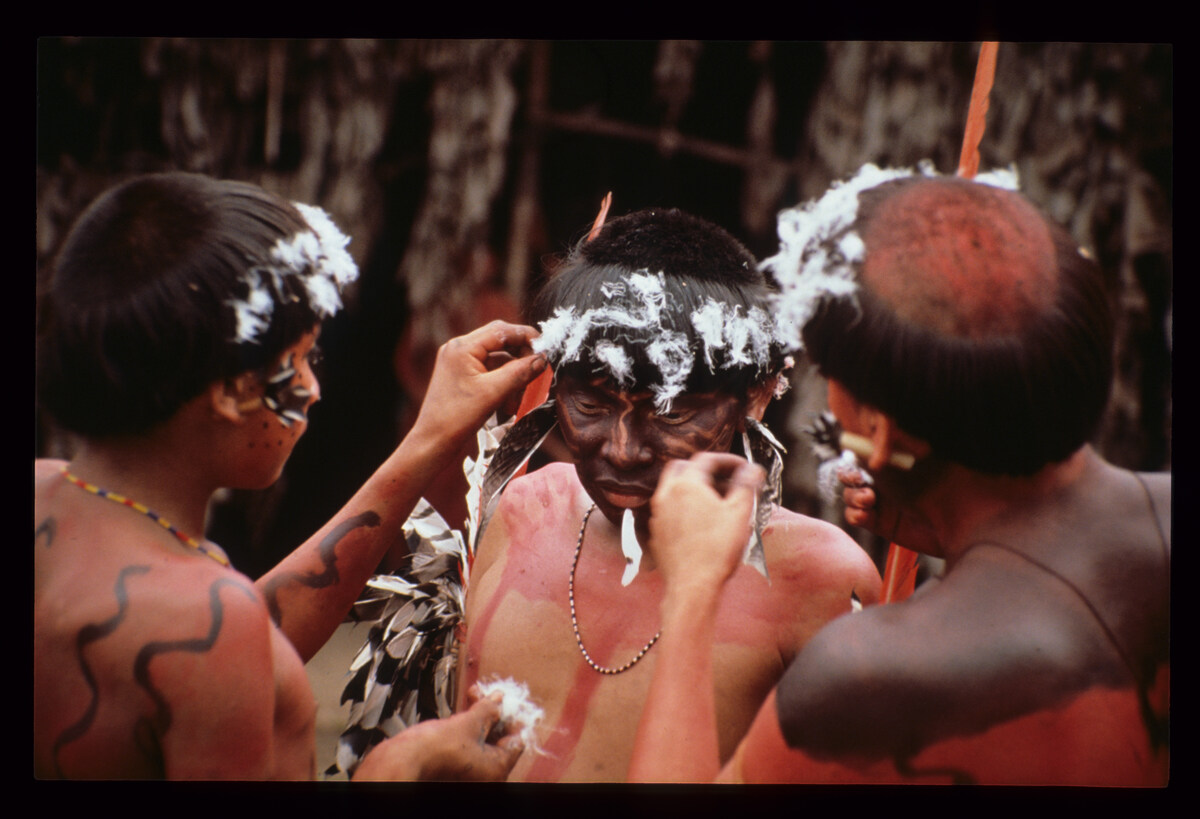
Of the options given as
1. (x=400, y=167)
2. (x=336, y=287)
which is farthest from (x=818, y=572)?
(x=400, y=167)

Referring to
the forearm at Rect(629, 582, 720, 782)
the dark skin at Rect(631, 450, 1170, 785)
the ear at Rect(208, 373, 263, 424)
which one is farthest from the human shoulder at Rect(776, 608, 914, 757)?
the ear at Rect(208, 373, 263, 424)

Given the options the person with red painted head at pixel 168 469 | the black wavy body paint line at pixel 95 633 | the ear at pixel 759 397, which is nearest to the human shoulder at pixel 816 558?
the ear at pixel 759 397

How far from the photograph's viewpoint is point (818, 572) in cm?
203

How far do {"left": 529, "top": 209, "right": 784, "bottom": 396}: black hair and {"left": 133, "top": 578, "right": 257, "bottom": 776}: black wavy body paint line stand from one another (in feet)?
2.63

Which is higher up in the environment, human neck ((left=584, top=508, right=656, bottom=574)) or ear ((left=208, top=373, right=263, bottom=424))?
ear ((left=208, top=373, right=263, bottom=424))

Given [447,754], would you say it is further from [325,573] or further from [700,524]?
[700,524]

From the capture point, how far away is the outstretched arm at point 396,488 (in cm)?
209

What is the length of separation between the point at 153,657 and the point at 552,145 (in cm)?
157

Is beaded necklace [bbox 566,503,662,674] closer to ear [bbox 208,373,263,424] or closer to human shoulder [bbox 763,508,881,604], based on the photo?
human shoulder [bbox 763,508,881,604]

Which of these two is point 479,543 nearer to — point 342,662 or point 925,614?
point 342,662

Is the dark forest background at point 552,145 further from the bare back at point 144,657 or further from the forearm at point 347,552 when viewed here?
the bare back at point 144,657

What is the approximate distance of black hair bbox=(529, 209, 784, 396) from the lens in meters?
1.96

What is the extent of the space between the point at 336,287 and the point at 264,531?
4.88ft

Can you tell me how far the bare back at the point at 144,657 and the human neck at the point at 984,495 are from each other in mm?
1162
